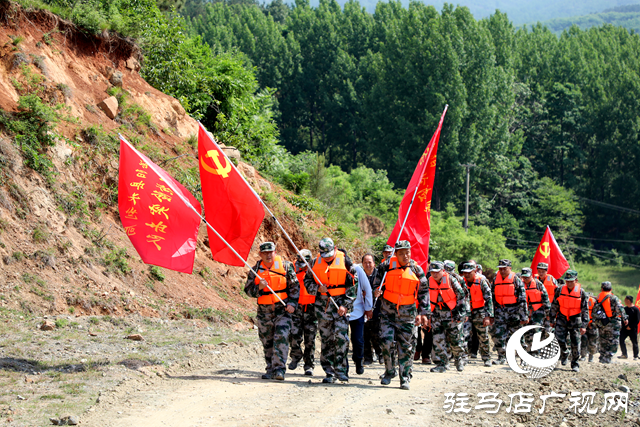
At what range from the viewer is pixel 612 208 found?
56.8 metres

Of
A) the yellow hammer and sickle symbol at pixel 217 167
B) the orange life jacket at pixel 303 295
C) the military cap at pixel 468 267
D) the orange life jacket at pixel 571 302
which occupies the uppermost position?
the yellow hammer and sickle symbol at pixel 217 167

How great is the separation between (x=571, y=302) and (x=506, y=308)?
125cm

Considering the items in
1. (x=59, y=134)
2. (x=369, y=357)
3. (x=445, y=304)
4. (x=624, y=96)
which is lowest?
(x=369, y=357)

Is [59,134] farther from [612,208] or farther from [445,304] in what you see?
[612,208]

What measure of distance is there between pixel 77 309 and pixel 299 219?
8.62 m

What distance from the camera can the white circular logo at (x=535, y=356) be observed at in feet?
35.9

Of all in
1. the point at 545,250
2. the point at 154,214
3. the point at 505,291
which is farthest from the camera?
the point at 545,250

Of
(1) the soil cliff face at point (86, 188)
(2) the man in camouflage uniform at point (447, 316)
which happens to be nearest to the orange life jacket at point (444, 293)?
(2) the man in camouflage uniform at point (447, 316)

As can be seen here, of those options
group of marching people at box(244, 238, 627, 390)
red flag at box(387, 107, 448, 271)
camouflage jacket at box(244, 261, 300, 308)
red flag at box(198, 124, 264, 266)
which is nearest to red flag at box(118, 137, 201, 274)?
red flag at box(198, 124, 264, 266)

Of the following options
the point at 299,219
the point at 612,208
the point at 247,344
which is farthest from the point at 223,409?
the point at 612,208

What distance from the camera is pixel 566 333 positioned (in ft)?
41.3

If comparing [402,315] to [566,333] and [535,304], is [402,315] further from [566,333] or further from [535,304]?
[566,333]

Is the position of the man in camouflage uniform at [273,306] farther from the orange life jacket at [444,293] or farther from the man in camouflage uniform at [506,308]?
A: the man in camouflage uniform at [506,308]

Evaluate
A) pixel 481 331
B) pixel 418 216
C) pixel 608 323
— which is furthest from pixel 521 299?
pixel 608 323
